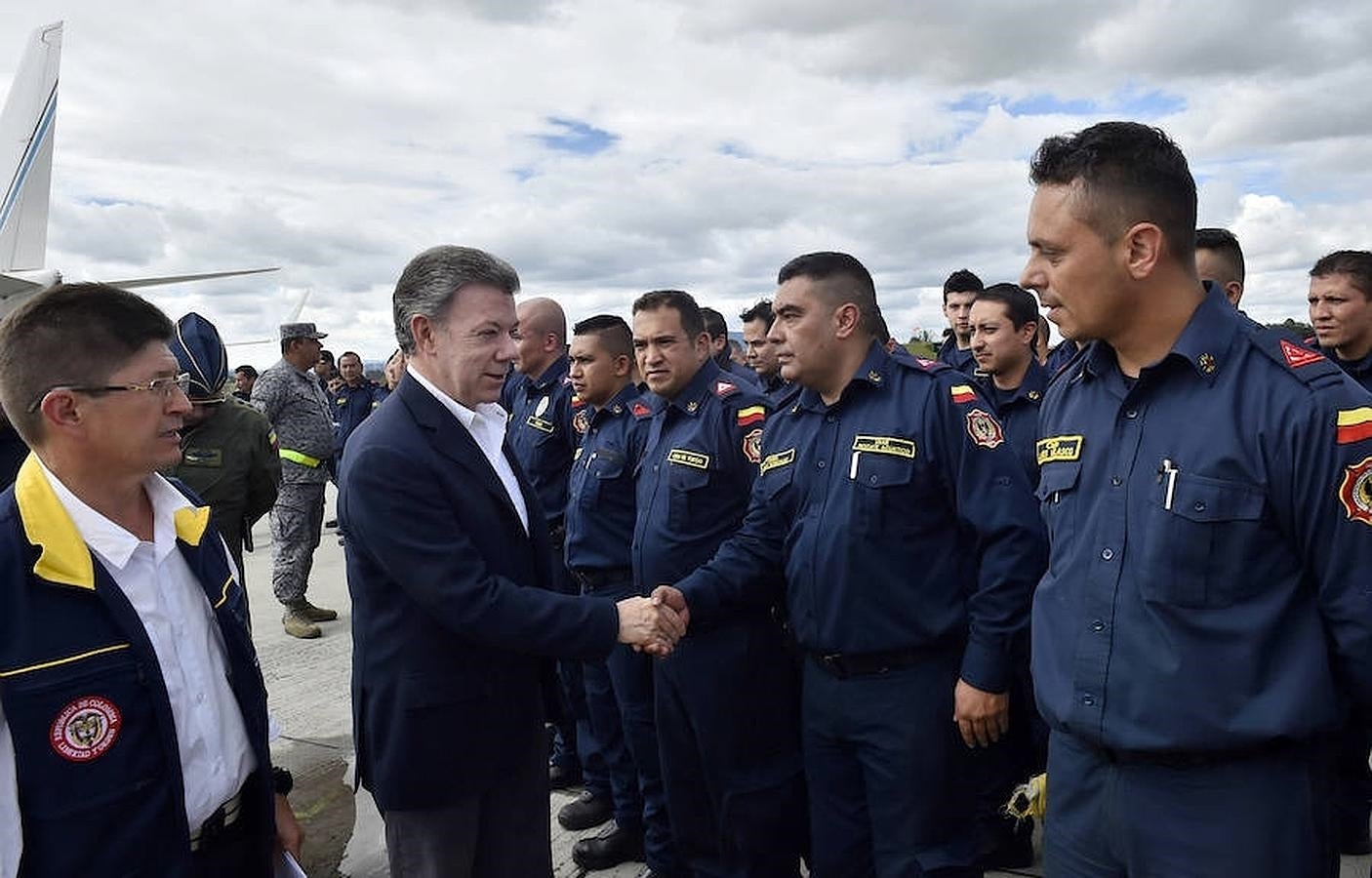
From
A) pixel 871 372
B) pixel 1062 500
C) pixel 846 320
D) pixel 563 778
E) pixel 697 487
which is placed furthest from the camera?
pixel 563 778

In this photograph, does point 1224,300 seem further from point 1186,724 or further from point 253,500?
point 253,500

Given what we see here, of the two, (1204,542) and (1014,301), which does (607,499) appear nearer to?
(1014,301)

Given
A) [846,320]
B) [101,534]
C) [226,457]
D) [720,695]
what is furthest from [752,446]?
[226,457]

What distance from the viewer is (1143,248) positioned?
Result: 1.74 meters

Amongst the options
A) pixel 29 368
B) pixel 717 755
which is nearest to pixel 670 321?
pixel 717 755

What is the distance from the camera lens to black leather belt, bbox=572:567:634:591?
3.73 meters

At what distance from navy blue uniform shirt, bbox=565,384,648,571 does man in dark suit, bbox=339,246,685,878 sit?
1.38 meters

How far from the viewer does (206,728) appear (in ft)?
5.46

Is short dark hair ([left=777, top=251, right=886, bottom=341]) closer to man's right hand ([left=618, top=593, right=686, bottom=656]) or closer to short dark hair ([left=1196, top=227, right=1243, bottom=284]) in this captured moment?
man's right hand ([left=618, top=593, right=686, bottom=656])

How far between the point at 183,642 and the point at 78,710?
0.22 metres

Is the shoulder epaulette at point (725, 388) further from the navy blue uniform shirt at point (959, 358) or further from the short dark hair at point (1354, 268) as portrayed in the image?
the short dark hair at point (1354, 268)

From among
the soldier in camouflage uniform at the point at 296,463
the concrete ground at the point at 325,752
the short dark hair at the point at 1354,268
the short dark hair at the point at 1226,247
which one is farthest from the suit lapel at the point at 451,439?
the soldier in camouflage uniform at the point at 296,463

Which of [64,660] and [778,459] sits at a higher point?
[778,459]

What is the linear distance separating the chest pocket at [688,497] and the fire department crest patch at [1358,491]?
205 cm
